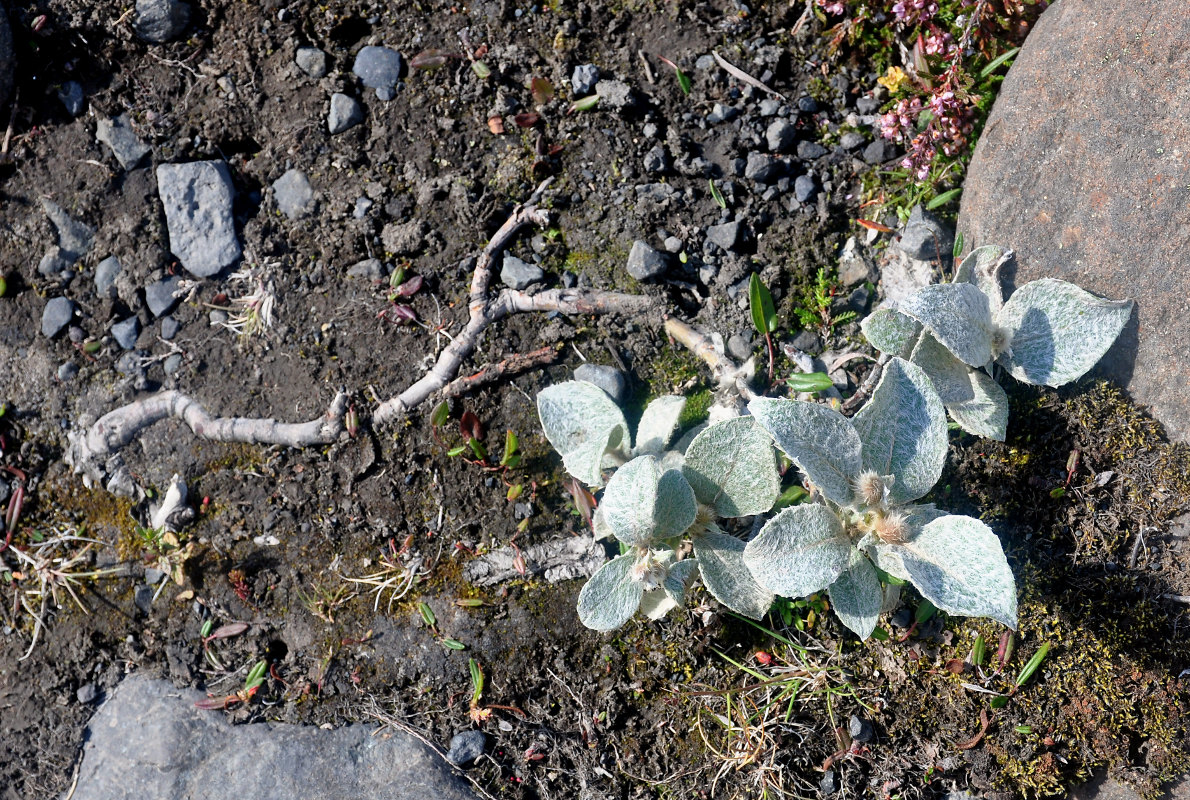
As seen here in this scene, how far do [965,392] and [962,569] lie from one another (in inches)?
26.9

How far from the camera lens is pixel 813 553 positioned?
6.97 feet

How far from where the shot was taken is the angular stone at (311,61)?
3166 millimetres

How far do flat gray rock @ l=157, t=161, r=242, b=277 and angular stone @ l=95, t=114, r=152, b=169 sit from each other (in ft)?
0.76

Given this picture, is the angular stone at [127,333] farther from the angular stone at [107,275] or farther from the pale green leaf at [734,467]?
the pale green leaf at [734,467]

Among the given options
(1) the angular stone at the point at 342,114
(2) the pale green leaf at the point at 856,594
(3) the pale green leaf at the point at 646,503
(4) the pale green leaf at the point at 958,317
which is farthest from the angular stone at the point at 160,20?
(2) the pale green leaf at the point at 856,594

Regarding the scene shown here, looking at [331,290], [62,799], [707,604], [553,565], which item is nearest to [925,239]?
[707,604]

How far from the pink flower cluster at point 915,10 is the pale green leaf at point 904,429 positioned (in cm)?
154

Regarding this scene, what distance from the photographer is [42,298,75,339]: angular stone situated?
3170 millimetres

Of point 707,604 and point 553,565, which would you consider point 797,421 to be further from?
point 553,565

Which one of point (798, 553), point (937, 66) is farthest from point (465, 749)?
point (937, 66)

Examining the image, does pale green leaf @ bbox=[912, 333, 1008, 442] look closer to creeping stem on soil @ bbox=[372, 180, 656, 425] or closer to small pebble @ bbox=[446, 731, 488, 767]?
creeping stem on soil @ bbox=[372, 180, 656, 425]

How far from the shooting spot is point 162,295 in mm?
3143

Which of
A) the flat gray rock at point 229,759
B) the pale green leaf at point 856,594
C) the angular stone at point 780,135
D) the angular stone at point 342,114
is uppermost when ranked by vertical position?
the angular stone at point 342,114

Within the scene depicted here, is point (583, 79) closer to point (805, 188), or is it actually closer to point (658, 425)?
point (805, 188)
